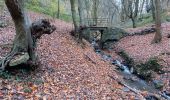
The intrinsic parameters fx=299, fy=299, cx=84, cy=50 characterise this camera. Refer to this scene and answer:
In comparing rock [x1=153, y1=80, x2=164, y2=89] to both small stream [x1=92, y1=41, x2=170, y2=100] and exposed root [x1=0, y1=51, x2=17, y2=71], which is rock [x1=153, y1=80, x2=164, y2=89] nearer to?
small stream [x1=92, y1=41, x2=170, y2=100]

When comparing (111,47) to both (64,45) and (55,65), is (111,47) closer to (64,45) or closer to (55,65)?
(64,45)

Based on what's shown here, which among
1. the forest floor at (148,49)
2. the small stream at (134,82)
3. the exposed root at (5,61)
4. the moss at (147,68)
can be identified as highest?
the exposed root at (5,61)

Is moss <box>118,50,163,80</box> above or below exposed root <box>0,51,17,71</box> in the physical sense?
below

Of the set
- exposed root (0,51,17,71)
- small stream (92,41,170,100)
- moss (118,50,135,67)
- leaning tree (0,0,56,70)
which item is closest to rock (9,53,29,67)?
leaning tree (0,0,56,70)

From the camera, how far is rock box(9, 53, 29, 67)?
12195 mm

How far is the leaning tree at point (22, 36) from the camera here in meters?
12.1

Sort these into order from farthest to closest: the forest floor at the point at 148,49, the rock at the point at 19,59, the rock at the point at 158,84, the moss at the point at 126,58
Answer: the moss at the point at 126,58 → the forest floor at the point at 148,49 → the rock at the point at 158,84 → the rock at the point at 19,59

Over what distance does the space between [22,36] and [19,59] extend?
1.12 m

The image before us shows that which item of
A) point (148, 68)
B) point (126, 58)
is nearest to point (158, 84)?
point (148, 68)

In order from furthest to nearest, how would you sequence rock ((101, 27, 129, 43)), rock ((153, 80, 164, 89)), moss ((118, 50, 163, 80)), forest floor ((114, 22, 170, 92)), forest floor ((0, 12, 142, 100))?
rock ((101, 27, 129, 43)) → moss ((118, 50, 163, 80)) → forest floor ((114, 22, 170, 92)) → rock ((153, 80, 164, 89)) → forest floor ((0, 12, 142, 100))

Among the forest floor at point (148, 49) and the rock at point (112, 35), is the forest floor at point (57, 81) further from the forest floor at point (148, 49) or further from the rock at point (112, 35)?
the rock at point (112, 35)

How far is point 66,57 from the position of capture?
18719 millimetres

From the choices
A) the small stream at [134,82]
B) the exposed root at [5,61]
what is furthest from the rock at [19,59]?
the small stream at [134,82]

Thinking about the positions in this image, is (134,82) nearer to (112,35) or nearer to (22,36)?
(22,36)
